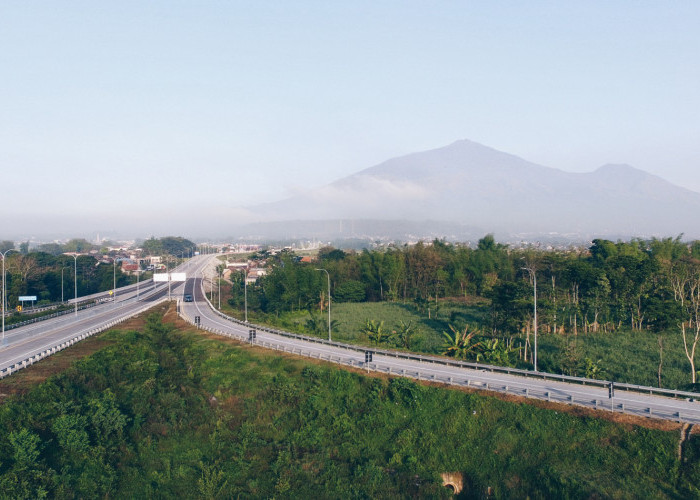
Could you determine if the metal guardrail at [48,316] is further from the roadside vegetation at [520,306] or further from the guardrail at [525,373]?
the guardrail at [525,373]

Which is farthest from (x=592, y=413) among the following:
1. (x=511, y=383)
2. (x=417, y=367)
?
(x=417, y=367)

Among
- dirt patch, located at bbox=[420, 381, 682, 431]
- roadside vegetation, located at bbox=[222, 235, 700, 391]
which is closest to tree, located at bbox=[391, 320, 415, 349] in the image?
roadside vegetation, located at bbox=[222, 235, 700, 391]

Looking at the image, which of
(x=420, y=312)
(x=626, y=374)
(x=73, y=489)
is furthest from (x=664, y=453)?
(x=420, y=312)

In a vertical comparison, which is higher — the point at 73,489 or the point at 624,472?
the point at 624,472

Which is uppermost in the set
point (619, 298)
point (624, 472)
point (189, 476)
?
point (619, 298)

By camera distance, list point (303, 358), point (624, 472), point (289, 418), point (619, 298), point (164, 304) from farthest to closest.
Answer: point (164, 304), point (619, 298), point (303, 358), point (289, 418), point (624, 472)

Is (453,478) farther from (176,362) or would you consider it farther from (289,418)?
(176,362)

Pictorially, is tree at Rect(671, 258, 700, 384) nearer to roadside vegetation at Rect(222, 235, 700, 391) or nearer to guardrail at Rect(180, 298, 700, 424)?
roadside vegetation at Rect(222, 235, 700, 391)

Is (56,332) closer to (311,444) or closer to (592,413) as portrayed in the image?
(311,444)
